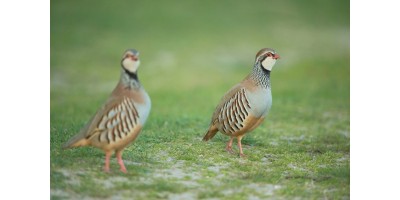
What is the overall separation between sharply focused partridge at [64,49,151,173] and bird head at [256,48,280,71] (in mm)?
1181

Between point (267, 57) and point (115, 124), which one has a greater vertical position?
point (267, 57)

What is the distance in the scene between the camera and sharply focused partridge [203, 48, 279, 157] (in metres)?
5.31

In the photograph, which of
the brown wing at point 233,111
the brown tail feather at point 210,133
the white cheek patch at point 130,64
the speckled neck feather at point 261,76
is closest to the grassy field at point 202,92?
the brown tail feather at point 210,133

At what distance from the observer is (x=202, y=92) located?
998 cm

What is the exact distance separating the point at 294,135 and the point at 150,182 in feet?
8.30

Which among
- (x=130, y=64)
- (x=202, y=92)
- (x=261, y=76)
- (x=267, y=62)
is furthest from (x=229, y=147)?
(x=202, y=92)

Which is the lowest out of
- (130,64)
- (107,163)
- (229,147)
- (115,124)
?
(107,163)

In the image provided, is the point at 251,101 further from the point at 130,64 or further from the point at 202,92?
the point at 202,92

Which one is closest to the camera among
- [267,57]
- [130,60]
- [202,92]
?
[130,60]

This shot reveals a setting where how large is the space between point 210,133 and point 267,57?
0.90m

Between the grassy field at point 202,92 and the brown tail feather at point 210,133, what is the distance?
0.07m

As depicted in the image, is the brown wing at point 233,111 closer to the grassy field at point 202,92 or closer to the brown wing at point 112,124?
the grassy field at point 202,92

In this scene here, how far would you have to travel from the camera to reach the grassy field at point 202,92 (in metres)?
4.88

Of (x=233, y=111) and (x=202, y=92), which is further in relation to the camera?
(x=202, y=92)
